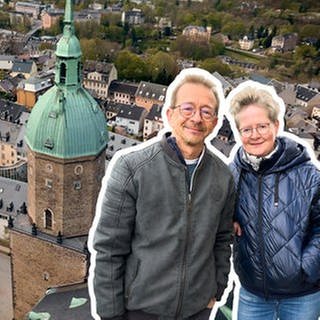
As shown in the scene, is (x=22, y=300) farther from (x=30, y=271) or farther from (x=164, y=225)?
(x=164, y=225)

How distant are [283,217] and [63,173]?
12963 millimetres

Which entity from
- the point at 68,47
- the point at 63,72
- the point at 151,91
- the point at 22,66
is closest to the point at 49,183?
the point at 63,72

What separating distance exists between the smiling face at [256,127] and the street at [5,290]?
2317 cm

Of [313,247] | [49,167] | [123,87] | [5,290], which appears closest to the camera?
[313,247]

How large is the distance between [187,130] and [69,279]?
15045 millimetres

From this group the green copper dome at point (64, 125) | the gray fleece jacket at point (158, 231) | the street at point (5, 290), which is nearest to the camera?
the gray fleece jacket at point (158, 231)

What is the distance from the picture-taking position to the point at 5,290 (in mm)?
27953

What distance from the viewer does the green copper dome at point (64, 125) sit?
56.0ft

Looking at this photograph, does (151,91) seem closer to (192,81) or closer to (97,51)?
(97,51)

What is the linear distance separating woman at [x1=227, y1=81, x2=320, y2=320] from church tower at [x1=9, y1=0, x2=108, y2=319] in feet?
Answer: 40.7

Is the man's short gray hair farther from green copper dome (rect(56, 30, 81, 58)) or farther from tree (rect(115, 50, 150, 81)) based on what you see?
tree (rect(115, 50, 150, 81))

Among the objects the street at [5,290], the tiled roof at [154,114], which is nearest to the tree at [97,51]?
the tiled roof at [154,114]

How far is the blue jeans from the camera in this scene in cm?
550

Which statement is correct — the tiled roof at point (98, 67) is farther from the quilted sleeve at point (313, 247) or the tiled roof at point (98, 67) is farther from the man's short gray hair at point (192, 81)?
the quilted sleeve at point (313, 247)
